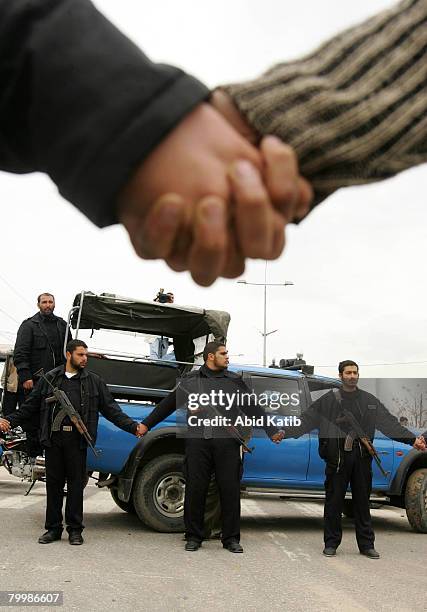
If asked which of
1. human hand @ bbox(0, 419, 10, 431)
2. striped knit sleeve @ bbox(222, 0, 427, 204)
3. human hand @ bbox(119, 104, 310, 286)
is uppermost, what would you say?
striped knit sleeve @ bbox(222, 0, 427, 204)

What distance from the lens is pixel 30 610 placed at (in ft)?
13.9

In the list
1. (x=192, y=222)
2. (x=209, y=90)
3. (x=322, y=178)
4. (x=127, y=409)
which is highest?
(x=209, y=90)

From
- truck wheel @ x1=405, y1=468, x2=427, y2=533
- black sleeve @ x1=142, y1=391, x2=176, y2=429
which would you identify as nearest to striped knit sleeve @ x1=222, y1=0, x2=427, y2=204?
black sleeve @ x1=142, y1=391, x2=176, y2=429

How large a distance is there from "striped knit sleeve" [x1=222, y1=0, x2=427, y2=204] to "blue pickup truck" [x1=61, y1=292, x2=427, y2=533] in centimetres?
672

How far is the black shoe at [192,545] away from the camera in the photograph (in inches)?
261

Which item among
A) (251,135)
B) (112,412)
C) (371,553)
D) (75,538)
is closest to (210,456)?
(112,412)

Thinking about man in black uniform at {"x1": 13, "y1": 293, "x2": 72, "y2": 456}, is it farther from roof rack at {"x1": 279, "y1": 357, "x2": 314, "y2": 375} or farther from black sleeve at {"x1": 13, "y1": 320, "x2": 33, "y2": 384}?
roof rack at {"x1": 279, "y1": 357, "x2": 314, "y2": 375}

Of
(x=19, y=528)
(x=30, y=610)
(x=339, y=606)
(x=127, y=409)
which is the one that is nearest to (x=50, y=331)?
(x=127, y=409)

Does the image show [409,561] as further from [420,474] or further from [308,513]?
[308,513]

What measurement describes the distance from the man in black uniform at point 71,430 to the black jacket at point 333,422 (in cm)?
198

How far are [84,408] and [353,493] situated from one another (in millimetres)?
3051

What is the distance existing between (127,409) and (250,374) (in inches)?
60.4

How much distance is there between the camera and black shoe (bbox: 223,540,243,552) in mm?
6641

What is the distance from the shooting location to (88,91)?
1054 millimetres
